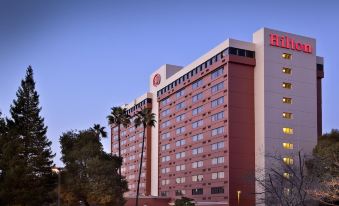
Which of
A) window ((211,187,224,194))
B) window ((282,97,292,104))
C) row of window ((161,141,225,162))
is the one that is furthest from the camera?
row of window ((161,141,225,162))

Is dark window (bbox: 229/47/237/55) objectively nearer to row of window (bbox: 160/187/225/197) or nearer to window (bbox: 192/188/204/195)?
row of window (bbox: 160/187/225/197)

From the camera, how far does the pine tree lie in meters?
72.8

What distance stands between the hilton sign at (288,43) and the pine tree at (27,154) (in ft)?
171

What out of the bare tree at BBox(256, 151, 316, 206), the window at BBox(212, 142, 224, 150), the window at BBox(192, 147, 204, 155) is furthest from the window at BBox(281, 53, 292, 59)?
the bare tree at BBox(256, 151, 316, 206)

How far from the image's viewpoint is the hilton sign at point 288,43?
109 m

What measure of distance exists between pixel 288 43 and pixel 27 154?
60.3 m

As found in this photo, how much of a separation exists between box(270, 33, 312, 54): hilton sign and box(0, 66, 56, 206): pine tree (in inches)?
2056

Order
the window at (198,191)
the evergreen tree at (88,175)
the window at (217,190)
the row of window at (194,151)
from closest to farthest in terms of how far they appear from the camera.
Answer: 1. the evergreen tree at (88,175)
2. the window at (217,190)
3. the row of window at (194,151)
4. the window at (198,191)

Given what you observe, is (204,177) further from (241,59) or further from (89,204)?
(89,204)

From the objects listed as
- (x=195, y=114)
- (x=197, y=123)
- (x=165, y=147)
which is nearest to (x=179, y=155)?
(x=165, y=147)

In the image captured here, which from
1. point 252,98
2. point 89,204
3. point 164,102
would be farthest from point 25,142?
point 164,102

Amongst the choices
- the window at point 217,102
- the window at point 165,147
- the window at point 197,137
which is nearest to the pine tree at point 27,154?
the window at point 217,102

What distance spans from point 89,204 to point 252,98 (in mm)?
44434

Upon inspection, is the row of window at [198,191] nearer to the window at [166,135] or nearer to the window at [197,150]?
the window at [197,150]
